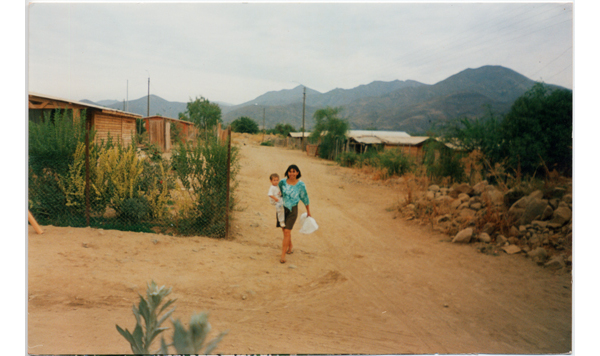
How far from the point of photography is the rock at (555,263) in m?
4.84

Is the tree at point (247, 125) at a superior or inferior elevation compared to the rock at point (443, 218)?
superior

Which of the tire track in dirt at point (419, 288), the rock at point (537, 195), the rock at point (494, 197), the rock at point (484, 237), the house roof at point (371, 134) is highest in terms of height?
the house roof at point (371, 134)

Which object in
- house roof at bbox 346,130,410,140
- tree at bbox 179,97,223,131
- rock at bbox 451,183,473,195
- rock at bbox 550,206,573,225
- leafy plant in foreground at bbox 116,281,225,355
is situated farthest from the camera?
house roof at bbox 346,130,410,140

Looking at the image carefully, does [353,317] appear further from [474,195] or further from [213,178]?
[474,195]

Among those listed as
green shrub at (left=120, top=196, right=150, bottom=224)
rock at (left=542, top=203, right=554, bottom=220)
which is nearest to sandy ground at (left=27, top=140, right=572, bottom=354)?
green shrub at (left=120, top=196, right=150, bottom=224)

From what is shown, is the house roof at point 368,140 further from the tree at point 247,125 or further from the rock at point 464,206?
the tree at point 247,125

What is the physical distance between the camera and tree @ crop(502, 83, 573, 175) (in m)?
6.64

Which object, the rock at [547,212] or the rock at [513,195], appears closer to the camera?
the rock at [547,212]

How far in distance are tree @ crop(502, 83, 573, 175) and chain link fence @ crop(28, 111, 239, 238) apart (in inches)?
242

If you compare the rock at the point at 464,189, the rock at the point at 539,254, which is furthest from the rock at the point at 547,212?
the rock at the point at 464,189

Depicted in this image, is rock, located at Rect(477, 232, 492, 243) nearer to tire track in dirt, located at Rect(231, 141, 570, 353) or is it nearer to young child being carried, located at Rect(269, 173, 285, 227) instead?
tire track in dirt, located at Rect(231, 141, 570, 353)

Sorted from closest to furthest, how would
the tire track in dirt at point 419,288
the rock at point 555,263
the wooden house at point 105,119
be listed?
the tire track in dirt at point 419,288 → the rock at point 555,263 → the wooden house at point 105,119

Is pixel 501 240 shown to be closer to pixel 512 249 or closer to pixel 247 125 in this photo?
pixel 512 249

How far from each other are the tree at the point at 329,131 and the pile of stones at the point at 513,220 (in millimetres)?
15229
